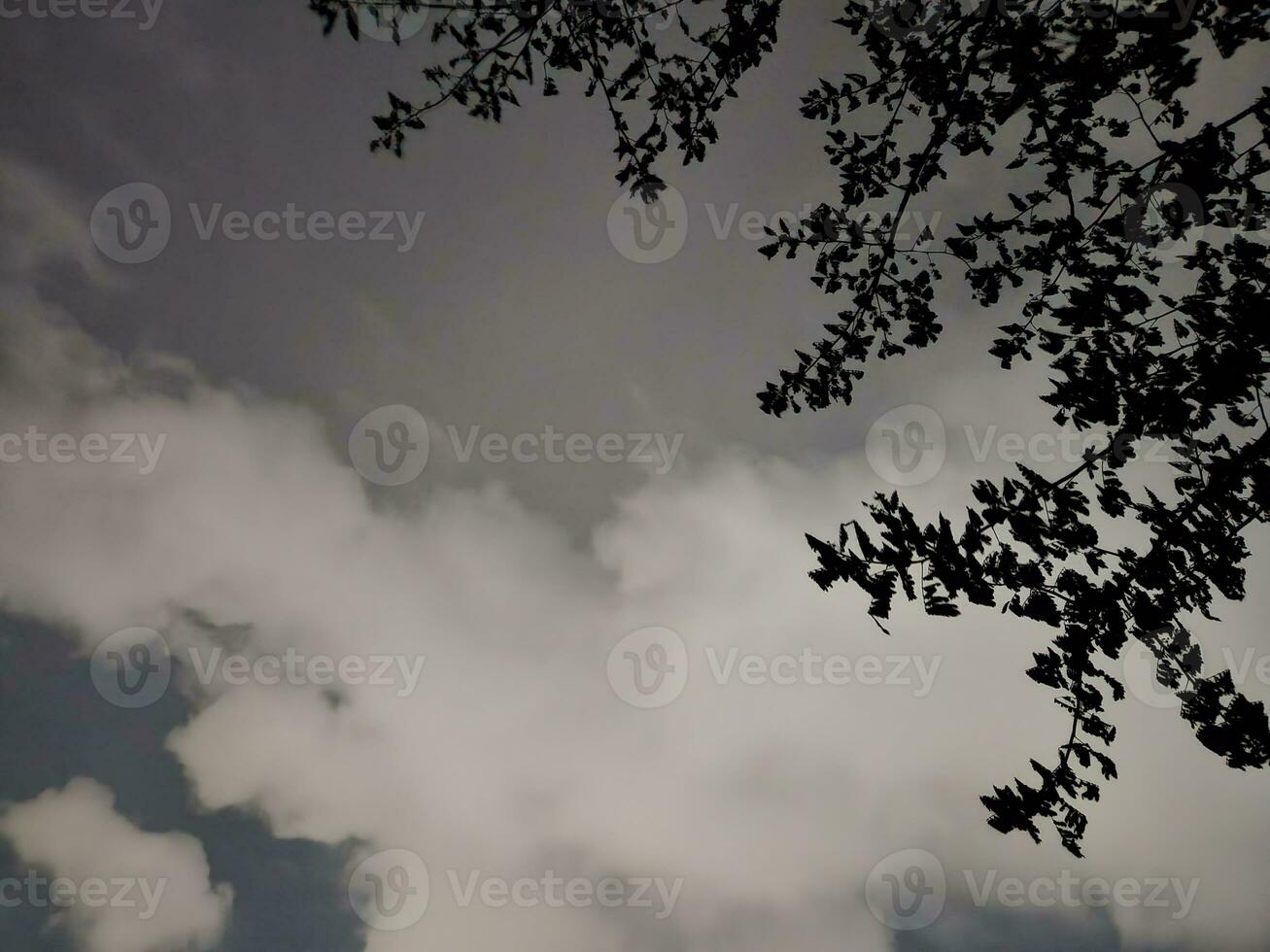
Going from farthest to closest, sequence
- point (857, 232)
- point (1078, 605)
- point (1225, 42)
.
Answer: point (857, 232)
point (1078, 605)
point (1225, 42)

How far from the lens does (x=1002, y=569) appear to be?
13.0 ft

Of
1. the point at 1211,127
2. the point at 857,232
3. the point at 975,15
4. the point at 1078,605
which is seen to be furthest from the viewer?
the point at 857,232

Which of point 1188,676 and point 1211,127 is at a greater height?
point 1211,127

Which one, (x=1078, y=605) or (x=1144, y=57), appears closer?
(x=1144, y=57)

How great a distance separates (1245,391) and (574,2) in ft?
17.4

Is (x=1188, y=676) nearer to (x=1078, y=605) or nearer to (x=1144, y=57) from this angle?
(x=1078, y=605)

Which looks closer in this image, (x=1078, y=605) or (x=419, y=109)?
(x=1078, y=605)

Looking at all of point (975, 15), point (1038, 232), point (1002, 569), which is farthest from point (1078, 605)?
point (975, 15)

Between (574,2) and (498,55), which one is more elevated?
(574,2)


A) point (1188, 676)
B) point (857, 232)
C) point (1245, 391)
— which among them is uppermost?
point (857, 232)

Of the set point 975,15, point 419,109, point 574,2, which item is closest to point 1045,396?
point 975,15

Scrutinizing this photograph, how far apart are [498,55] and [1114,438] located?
517cm

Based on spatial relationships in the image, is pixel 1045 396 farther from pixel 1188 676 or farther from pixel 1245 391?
pixel 1188 676

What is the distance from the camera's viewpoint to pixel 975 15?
4.22 m
